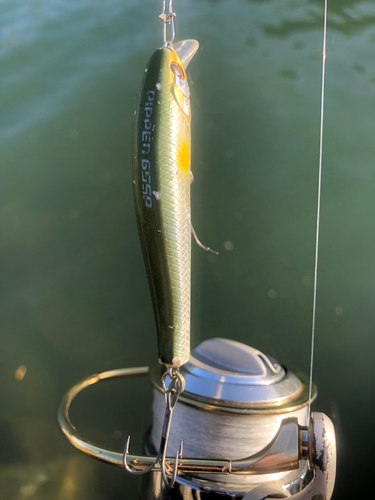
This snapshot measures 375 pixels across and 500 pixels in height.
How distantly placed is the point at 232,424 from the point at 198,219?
0.46 m

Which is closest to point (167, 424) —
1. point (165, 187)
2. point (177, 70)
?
point (165, 187)

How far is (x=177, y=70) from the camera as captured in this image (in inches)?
17.8

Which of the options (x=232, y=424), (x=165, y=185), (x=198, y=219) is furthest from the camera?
(x=198, y=219)

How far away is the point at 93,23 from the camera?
98 centimetres

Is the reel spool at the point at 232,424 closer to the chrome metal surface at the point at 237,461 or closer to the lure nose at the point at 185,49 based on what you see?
the chrome metal surface at the point at 237,461

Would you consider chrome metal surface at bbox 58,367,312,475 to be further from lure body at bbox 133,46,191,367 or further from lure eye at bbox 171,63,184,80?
lure eye at bbox 171,63,184,80

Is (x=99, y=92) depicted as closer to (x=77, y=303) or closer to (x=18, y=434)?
(x=77, y=303)

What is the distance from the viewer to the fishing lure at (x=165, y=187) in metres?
0.43

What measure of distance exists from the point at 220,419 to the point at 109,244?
50 centimetres

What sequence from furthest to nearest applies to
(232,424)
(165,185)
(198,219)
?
(198,219), (232,424), (165,185)

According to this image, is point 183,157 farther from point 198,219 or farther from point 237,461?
point 198,219

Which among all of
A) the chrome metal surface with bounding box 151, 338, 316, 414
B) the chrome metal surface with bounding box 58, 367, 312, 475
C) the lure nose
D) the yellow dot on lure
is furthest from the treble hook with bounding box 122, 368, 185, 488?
the lure nose

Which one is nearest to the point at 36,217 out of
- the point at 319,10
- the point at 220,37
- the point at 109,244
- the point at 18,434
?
the point at 109,244

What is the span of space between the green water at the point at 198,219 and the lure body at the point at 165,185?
0.42 m
